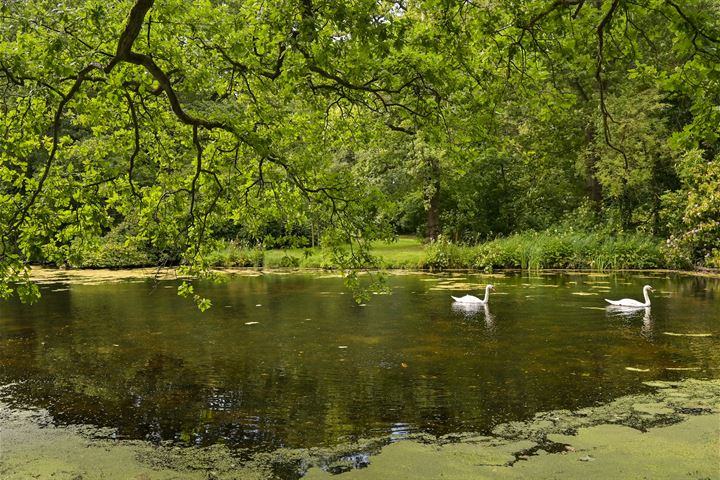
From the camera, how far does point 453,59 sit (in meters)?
6.79

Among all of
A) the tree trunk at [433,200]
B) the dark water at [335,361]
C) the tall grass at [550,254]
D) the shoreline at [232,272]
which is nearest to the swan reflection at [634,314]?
the dark water at [335,361]

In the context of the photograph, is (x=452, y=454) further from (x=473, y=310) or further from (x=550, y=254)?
(x=550, y=254)

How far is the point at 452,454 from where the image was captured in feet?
18.8

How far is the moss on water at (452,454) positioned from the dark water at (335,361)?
32cm

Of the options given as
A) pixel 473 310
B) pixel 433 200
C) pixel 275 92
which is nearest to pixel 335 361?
pixel 275 92

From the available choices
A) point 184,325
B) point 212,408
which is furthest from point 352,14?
point 184,325

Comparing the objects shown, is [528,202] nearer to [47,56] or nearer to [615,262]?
[615,262]

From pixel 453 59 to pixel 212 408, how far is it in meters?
4.62

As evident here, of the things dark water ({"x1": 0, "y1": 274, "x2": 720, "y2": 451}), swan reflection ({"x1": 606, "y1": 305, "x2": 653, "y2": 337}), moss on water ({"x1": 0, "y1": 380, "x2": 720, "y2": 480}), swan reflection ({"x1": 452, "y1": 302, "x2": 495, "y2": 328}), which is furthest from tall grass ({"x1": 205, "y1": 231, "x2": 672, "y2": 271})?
moss on water ({"x1": 0, "y1": 380, "x2": 720, "y2": 480})

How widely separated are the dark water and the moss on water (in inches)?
12.6

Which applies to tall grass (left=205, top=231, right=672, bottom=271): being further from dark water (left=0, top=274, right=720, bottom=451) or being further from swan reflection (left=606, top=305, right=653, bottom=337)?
swan reflection (left=606, top=305, right=653, bottom=337)

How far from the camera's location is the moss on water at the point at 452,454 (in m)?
5.35

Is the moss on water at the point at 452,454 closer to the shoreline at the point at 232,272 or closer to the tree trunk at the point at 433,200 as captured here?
the shoreline at the point at 232,272

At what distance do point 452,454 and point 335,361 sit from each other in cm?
401
